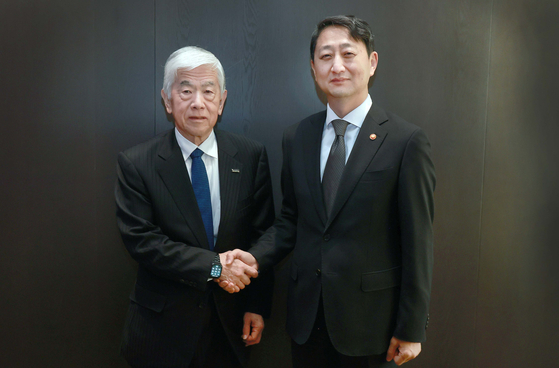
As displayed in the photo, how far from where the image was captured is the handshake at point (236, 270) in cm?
171

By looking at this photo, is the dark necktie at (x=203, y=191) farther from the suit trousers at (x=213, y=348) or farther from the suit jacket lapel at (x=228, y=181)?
the suit trousers at (x=213, y=348)

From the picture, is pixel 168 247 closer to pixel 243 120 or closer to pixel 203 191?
pixel 203 191

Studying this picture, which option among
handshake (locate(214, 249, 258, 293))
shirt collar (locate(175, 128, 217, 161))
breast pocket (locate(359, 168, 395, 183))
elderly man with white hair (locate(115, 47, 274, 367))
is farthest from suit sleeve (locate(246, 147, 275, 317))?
breast pocket (locate(359, 168, 395, 183))

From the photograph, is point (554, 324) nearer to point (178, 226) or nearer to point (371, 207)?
point (371, 207)

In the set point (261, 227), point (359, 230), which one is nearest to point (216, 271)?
point (261, 227)

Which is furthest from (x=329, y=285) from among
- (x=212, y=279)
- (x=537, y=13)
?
(x=537, y=13)

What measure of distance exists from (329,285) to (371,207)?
0.35 m

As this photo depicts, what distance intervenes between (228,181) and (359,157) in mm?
621

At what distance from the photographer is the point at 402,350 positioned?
1547 millimetres

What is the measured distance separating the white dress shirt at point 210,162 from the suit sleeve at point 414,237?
2.66 feet

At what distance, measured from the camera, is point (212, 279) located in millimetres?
1741

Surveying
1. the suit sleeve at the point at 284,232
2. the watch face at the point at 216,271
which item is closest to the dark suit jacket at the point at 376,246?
the suit sleeve at the point at 284,232

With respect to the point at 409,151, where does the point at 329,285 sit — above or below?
below

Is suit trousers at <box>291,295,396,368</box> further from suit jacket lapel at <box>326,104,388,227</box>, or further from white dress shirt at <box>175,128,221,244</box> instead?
white dress shirt at <box>175,128,221,244</box>
